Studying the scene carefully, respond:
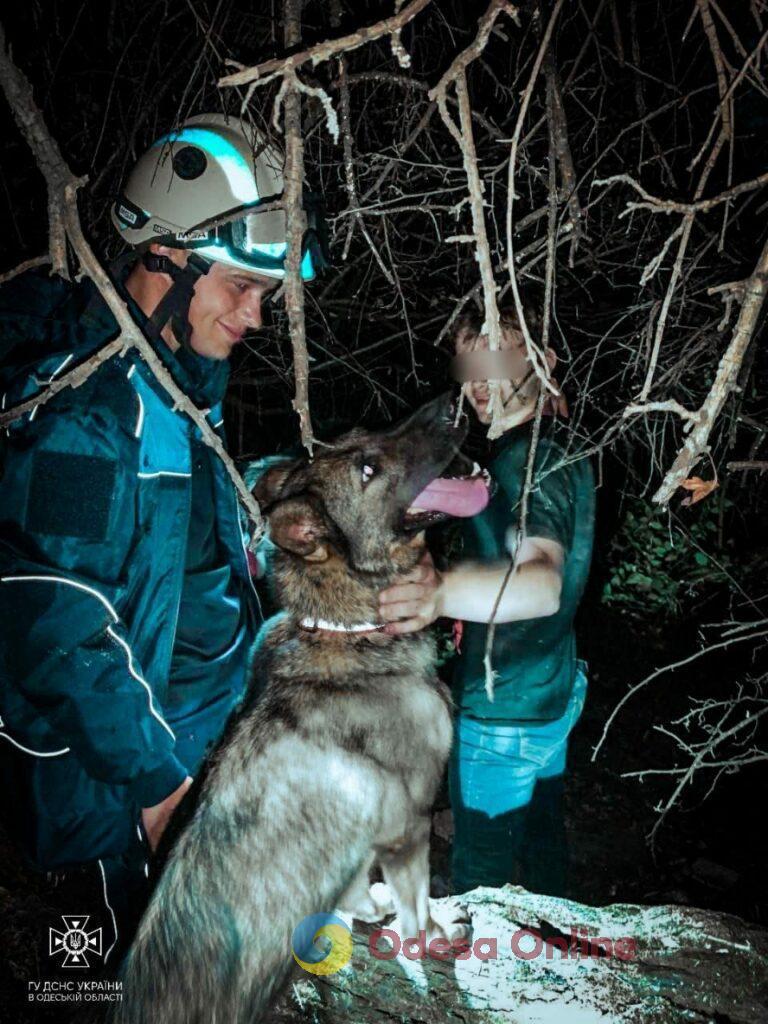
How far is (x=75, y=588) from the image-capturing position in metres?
2.36

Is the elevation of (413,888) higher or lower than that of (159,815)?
lower

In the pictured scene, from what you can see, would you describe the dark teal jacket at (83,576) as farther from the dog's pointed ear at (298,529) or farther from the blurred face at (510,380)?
the blurred face at (510,380)

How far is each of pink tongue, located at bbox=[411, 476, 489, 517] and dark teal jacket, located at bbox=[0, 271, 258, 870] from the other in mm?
1202

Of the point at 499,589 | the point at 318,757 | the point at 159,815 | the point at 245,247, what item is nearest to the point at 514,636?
the point at 499,589

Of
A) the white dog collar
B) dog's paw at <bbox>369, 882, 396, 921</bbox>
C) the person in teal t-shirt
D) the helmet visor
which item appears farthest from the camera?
dog's paw at <bbox>369, 882, 396, 921</bbox>

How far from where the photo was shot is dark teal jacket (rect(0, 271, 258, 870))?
92.1 inches

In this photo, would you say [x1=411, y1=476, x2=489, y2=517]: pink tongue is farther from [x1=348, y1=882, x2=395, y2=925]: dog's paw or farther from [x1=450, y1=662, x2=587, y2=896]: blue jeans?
[x1=348, y1=882, x2=395, y2=925]: dog's paw

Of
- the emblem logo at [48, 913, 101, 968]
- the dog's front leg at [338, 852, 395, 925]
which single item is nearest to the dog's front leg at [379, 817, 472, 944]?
the dog's front leg at [338, 852, 395, 925]

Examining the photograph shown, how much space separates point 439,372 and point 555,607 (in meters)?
3.04

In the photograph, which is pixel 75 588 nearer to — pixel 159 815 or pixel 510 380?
pixel 159 815

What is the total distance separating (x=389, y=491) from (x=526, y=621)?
0.94 meters

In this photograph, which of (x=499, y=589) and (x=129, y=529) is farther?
(x=499, y=589)

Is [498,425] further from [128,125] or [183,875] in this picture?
[128,125]

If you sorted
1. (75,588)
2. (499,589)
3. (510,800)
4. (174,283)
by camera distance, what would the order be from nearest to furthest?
(75,588) → (499,589) → (174,283) → (510,800)
